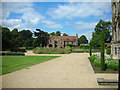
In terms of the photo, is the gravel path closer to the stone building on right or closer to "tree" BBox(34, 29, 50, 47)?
the stone building on right

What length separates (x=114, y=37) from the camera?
787 inches

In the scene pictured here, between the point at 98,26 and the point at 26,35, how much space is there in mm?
55791

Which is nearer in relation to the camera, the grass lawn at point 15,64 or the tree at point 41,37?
the grass lawn at point 15,64

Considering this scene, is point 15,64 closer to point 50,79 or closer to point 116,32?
point 50,79

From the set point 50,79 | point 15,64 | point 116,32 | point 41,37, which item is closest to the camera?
point 50,79

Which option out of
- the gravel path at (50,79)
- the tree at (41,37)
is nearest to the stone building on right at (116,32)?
the gravel path at (50,79)

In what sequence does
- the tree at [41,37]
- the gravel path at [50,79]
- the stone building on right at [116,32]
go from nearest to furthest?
the gravel path at [50,79] → the stone building on right at [116,32] → the tree at [41,37]

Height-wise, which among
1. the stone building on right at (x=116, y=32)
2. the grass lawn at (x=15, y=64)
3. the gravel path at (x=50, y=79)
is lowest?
the grass lawn at (x=15, y=64)

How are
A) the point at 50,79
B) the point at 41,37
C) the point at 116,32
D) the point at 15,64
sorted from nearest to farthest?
1. the point at 50,79
2. the point at 15,64
3. the point at 116,32
4. the point at 41,37

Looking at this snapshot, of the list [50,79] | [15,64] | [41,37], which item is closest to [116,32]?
[50,79]

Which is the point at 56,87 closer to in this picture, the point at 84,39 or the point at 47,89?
the point at 47,89

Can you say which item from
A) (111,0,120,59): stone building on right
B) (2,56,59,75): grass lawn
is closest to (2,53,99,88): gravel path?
(2,56,59,75): grass lawn

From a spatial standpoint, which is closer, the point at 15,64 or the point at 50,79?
the point at 50,79

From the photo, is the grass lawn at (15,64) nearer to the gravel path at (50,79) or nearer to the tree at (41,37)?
the gravel path at (50,79)
